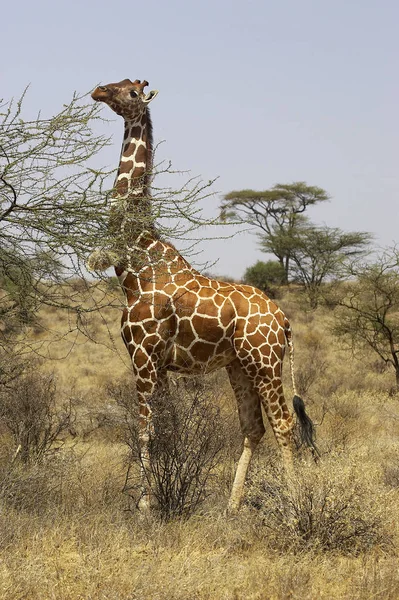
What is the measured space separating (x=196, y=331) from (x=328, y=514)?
6.69ft

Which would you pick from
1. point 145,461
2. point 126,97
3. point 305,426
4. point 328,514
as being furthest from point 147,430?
point 126,97

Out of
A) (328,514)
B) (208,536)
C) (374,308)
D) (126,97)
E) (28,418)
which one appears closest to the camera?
(328,514)

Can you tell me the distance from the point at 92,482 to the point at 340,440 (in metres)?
3.65

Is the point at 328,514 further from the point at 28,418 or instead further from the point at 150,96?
the point at 150,96

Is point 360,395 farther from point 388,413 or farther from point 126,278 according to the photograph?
point 126,278

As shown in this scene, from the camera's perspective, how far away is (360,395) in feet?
51.0

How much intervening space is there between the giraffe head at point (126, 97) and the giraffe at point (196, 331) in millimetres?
17

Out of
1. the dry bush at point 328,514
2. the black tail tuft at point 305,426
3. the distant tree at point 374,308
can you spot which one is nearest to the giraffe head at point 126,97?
the black tail tuft at point 305,426

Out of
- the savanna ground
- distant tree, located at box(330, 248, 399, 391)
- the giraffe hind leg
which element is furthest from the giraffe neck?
distant tree, located at box(330, 248, 399, 391)

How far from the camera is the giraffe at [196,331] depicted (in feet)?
23.3

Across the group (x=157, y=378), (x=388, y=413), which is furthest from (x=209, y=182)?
(x=388, y=413)

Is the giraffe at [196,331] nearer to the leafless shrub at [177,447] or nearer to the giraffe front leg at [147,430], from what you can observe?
the giraffe front leg at [147,430]

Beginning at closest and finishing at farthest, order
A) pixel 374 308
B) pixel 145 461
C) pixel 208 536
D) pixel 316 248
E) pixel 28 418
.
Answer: pixel 208 536
pixel 145 461
pixel 28 418
pixel 374 308
pixel 316 248

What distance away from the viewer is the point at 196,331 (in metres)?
7.27
